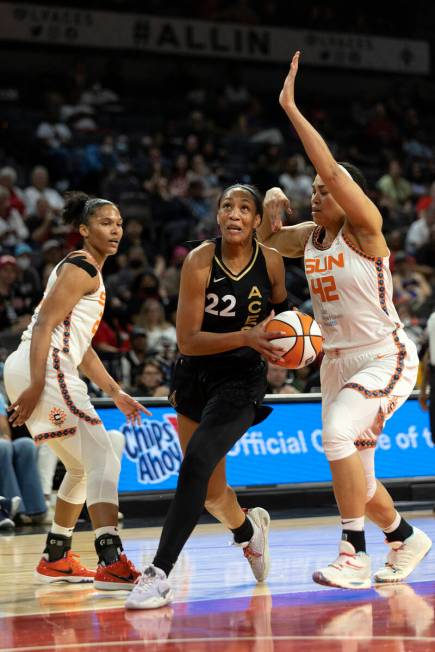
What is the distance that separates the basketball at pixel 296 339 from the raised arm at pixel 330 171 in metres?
0.56

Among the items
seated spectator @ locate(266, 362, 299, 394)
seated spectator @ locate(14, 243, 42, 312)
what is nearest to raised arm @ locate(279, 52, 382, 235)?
seated spectator @ locate(266, 362, 299, 394)

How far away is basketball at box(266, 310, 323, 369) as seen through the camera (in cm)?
543

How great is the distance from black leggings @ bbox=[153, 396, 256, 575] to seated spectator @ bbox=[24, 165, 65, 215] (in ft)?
34.6

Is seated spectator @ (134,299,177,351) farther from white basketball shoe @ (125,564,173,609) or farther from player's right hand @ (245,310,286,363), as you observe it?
white basketball shoe @ (125,564,173,609)

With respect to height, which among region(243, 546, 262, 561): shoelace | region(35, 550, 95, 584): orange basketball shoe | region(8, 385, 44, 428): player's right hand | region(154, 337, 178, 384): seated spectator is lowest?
region(35, 550, 95, 584): orange basketball shoe

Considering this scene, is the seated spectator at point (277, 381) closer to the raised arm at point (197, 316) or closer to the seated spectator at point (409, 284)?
the seated spectator at point (409, 284)

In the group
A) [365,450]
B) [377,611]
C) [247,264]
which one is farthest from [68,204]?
[377,611]

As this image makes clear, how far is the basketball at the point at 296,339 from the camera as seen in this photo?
5426 millimetres

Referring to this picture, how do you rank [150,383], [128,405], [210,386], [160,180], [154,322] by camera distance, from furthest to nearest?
[160,180] → [154,322] → [150,383] → [128,405] → [210,386]

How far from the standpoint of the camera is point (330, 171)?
5293 millimetres

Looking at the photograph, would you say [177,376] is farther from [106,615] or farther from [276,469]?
[276,469]

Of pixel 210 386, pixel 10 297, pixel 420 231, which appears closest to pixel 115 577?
pixel 210 386

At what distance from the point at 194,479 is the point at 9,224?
10.2m

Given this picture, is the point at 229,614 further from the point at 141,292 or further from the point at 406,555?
the point at 141,292
